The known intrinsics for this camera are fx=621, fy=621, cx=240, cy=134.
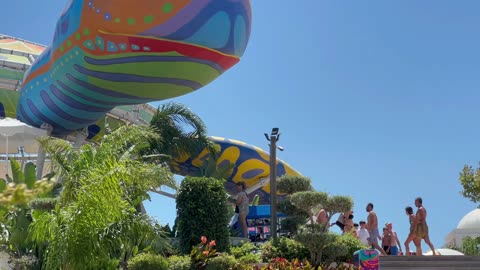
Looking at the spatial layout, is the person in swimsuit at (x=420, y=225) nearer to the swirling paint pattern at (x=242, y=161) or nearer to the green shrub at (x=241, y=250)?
the green shrub at (x=241, y=250)

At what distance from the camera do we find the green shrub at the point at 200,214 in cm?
1374

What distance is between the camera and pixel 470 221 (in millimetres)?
44312

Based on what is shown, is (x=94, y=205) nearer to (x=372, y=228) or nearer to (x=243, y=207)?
(x=372, y=228)

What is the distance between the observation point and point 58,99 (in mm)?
22047

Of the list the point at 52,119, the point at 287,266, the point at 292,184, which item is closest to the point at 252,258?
the point at 287,266

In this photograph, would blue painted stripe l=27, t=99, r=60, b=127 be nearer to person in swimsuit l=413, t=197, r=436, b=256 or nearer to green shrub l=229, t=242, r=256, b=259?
green shrub l=229, t=242, r=256, b=259

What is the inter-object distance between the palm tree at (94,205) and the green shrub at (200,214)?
262 centimetres

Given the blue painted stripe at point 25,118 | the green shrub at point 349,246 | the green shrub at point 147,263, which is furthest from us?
the blue painted stripe at point 25,118

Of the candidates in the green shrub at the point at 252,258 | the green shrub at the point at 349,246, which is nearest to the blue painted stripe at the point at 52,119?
the green shrub at the point at 252,258

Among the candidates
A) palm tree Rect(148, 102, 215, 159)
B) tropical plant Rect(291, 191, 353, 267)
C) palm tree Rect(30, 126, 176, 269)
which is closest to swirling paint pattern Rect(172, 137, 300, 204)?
palm tree Rect(148, 102, 215, 159)

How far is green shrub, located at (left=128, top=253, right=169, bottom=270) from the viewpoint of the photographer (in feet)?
37.1

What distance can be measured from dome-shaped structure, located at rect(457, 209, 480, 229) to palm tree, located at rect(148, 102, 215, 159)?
86.9 feet

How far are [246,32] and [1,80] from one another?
46.9 feet

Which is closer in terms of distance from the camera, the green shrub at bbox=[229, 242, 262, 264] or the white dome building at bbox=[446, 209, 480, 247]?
the green shrub at bbox=[229, 242, 262, 264]
